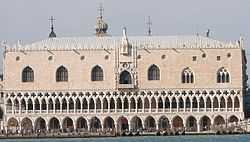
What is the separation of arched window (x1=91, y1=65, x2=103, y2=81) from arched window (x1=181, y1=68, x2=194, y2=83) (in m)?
10.6

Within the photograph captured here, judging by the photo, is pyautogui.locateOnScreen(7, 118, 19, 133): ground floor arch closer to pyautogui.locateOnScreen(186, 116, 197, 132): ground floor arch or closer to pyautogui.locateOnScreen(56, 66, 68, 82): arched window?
pyautogui.locateOnScreen(56, 66, 68, 82): arched window

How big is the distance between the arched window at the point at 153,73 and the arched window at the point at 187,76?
3204 mm

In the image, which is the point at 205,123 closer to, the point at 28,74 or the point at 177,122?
the point at 177,122

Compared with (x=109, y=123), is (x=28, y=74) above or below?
above

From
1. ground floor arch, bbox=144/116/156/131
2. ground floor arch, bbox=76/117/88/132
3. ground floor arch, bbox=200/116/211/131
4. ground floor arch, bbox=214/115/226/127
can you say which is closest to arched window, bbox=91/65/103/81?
ground floor arch, bbox=76/117/88/132

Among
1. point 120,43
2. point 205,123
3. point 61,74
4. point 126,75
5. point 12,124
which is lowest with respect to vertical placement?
point 205,123

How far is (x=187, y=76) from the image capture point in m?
191

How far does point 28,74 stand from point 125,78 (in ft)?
41.3

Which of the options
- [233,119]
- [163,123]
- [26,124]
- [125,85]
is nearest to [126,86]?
[125,85]

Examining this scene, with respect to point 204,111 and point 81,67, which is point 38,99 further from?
point 204,111

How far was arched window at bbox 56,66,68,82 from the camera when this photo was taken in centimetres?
19325

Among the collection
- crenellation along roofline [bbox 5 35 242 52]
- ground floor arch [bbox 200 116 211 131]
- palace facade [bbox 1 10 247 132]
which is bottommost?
ground floor arch [bbox 200 116 211 131]

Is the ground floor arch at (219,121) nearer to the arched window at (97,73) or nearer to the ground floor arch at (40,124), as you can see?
the arched window at (97,73)

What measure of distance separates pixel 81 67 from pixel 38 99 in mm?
6939
